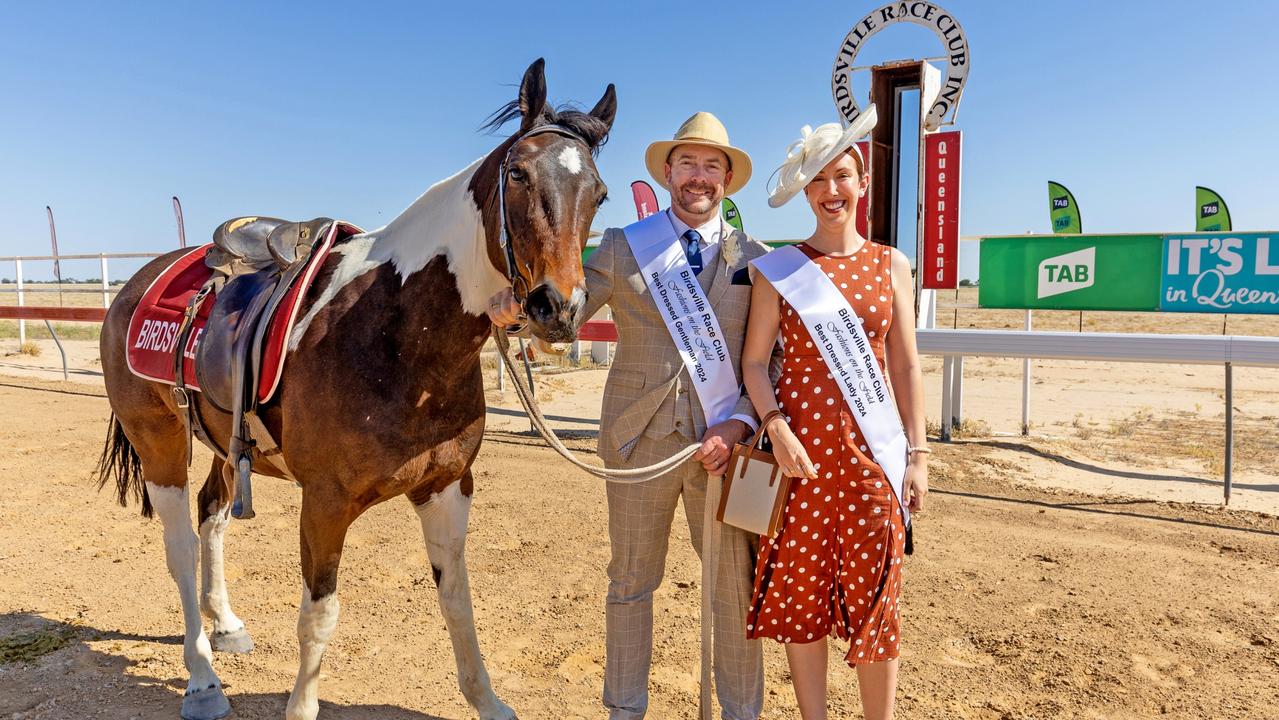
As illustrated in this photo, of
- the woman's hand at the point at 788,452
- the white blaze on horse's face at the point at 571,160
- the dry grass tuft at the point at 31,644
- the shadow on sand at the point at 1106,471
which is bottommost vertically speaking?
the dry grass tuft at the point at 31,644

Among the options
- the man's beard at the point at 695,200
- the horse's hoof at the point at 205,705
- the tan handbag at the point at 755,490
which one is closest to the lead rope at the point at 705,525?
the tan handbag at the point at 755,490

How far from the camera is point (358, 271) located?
9.05ft

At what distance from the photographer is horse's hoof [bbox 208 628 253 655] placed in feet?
11.8

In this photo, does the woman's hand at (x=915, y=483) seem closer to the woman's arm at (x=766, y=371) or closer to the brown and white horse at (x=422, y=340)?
the woman's arm at (x=766, y=371)

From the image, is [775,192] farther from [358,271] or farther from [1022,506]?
[1022,506]

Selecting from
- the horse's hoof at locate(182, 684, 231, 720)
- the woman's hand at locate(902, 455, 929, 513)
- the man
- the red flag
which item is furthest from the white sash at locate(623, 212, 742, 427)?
the red flag

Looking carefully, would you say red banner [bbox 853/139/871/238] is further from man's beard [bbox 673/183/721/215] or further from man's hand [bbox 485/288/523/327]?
man's hand [bbox 485/288/523/327]

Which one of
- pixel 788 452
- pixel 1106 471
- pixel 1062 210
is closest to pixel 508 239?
pixel 788 452

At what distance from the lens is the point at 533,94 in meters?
2.46

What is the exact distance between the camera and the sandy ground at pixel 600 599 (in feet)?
10.2

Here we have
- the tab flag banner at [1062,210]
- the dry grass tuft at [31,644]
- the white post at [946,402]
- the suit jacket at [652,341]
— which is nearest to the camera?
the suit jacket at [652,341]

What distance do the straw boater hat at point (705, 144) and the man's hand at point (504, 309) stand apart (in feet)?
2.55

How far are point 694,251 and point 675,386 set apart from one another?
47 cm

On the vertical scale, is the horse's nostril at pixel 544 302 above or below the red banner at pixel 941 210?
below
